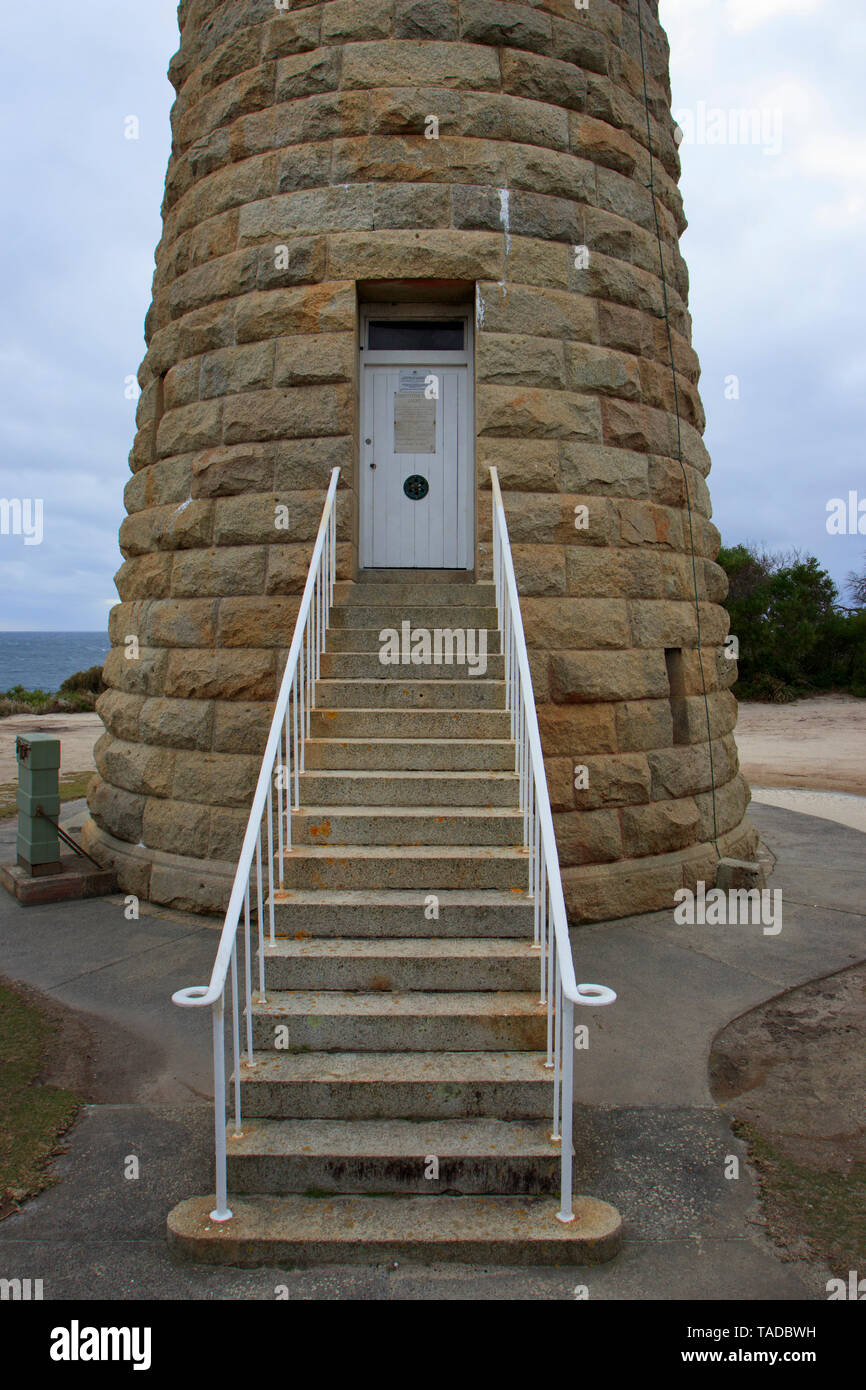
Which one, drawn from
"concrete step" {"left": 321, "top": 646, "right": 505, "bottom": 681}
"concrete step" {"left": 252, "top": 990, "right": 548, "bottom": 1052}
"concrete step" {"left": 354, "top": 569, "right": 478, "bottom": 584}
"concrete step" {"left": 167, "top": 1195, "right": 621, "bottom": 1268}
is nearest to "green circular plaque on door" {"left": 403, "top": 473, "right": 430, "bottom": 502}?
"concrete step" {"left": 354, "top": 569, "right": 478, "bottom": 584}

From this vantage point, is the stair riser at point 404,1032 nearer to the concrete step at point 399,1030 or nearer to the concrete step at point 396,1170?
the concrete step at point 399,1030

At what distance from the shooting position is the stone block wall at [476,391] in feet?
22.4

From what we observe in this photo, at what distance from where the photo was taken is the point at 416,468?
24.7ft

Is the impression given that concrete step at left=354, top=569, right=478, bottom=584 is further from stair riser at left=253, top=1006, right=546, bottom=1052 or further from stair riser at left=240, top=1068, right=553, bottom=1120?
stair riser at left=240, top=1068, right=553, bottom=1120

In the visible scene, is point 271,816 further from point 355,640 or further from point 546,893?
point 355,640

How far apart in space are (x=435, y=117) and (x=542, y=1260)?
24.7 ft

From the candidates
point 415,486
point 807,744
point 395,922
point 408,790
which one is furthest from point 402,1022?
point 807,744

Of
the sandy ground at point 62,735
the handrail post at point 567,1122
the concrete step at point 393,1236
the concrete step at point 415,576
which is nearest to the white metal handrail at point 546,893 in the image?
the handrail post at point 567,1122

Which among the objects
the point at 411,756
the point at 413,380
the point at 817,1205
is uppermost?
the point at 413,380

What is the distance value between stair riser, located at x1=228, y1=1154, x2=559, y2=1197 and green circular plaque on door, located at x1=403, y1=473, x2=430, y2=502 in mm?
5472

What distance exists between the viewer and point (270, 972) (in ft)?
13.7

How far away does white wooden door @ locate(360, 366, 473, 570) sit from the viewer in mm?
7469

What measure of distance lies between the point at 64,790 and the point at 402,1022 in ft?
33.0
